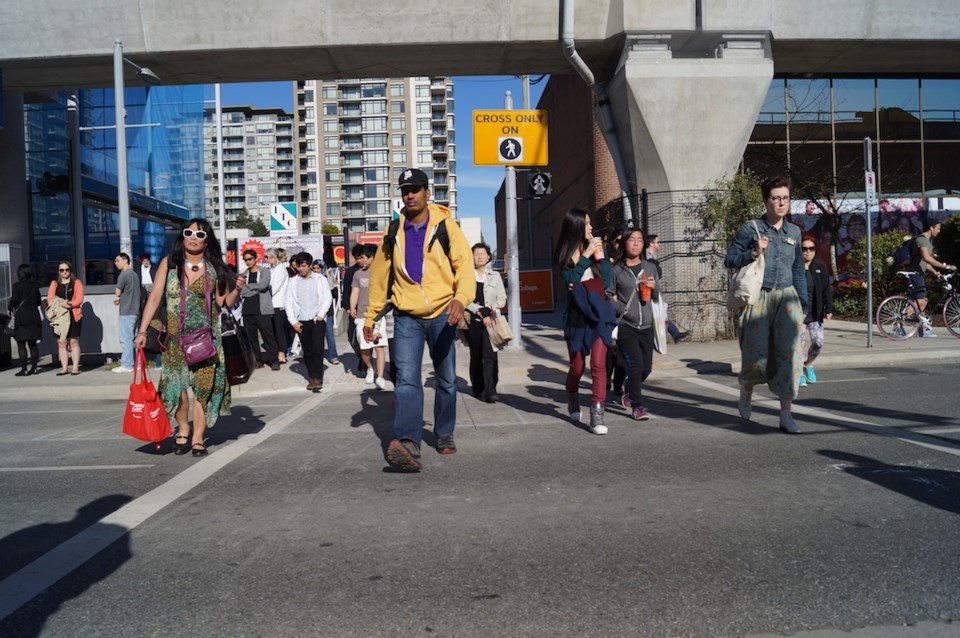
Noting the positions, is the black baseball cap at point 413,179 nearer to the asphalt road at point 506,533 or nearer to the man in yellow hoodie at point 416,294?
the man in yellow hoodie at point 416,294

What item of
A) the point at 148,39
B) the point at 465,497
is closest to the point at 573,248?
the point at 465,497

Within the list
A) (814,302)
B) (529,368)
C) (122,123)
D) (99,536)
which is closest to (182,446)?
(99,536)

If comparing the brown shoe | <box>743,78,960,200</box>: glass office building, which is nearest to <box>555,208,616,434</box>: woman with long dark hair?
the brown shoe

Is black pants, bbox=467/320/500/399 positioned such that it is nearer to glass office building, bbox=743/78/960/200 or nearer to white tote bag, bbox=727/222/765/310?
white tote bag, bbox=727/222/765/310

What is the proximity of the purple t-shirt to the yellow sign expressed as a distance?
8.09m

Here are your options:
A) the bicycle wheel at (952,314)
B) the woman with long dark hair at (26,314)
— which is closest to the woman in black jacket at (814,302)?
the bicycle wheel at (952,314)

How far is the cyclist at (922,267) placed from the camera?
1259cm

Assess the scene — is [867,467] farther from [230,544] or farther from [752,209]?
[752,209]

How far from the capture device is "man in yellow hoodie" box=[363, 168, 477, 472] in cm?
550

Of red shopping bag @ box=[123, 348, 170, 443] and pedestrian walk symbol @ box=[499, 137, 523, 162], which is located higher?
pedestrian walk symbol @ box=[499, 137, 523, 162]

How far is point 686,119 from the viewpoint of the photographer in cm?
1354

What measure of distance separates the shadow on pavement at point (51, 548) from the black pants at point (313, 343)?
5.22 m

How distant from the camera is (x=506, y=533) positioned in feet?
13.4

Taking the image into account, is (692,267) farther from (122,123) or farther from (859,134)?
(859,134)
